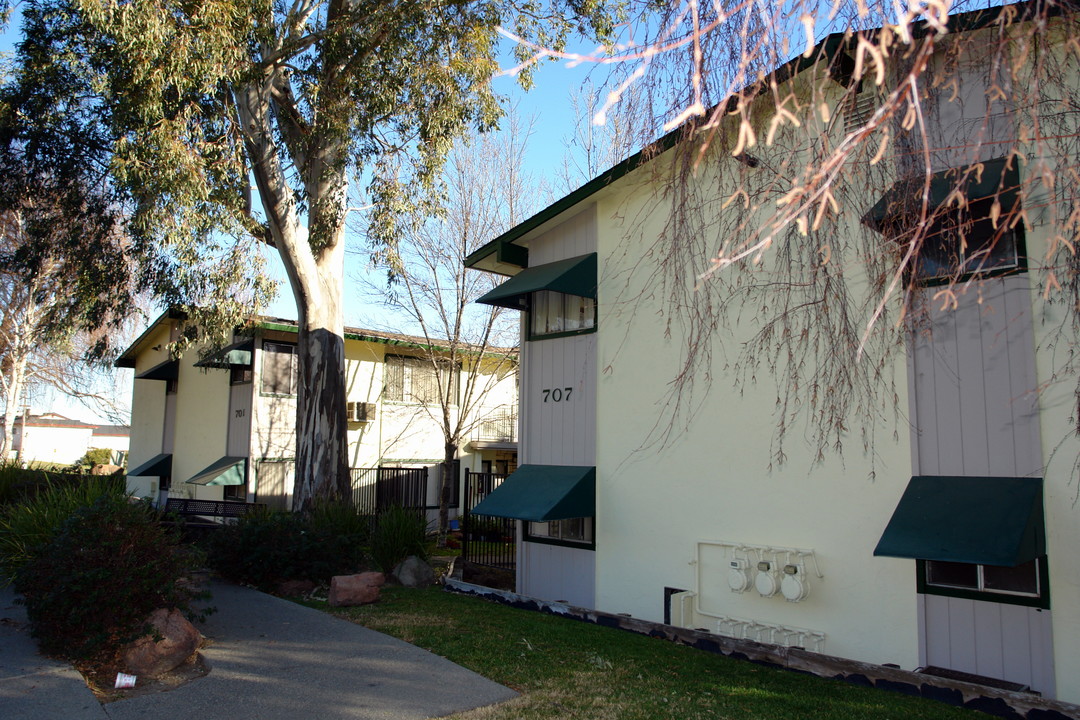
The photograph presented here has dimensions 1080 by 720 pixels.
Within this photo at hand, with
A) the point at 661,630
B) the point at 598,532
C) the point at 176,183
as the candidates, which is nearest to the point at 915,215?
the point at 661,630

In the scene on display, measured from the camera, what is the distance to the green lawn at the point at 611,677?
592cm

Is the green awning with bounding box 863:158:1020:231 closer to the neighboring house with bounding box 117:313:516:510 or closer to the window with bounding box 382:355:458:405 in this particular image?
the neighboring house with bounding box 117:313:516:510

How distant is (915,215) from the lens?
508 cm

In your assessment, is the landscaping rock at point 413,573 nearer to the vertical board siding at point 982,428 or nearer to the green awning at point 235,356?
the vertical board siding at point 982,428

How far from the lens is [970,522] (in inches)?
254

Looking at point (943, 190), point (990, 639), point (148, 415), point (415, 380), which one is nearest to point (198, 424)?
point (148, 415)

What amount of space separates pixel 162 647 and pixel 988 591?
718cm

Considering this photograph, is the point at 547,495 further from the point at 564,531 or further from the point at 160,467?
the point at 160,467

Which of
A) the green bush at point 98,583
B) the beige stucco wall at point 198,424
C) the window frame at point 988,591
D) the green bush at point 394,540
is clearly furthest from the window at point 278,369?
the window frame at point 988,591

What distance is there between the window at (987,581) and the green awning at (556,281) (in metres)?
5.00

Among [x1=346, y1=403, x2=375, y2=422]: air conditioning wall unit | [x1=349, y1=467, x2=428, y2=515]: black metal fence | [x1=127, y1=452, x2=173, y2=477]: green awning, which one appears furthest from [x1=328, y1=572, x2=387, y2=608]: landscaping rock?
[x1=127, y1=452, x2=173, y2=477]: green awning

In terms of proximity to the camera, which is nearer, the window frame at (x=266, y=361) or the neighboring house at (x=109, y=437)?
the window frame at (x=266, y=361)

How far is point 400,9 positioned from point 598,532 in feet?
30.1

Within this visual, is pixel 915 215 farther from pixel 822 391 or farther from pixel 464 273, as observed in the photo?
pixel 464 273
